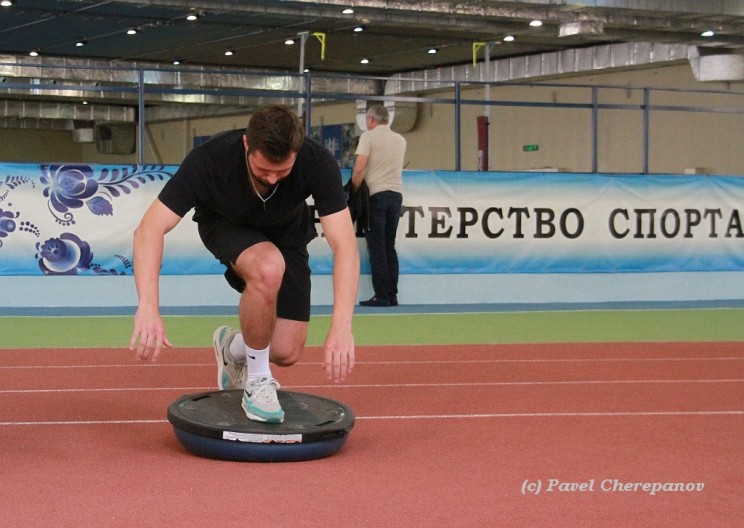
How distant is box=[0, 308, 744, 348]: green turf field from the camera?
9.56 metres

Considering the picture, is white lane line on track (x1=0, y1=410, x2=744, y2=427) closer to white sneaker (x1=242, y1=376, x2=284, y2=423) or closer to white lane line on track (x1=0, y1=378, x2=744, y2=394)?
white sneaker (x1=242, y1=376, x2=284, y2=423)

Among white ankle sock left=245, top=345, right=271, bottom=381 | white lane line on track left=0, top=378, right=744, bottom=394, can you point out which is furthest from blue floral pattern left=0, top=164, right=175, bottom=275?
white ankle sock left=245, top=345, right=271, bottom=381

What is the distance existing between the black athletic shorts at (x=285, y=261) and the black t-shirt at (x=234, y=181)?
0.73 ft

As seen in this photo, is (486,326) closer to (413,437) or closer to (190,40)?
(413,437)

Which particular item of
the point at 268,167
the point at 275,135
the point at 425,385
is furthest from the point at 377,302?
the point at 275,135

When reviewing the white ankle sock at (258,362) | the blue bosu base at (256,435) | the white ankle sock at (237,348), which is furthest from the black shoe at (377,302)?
the blue bosu base at (256,435)

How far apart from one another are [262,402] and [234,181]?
0.94 m

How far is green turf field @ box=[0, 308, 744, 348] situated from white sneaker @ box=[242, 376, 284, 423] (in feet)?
14.4

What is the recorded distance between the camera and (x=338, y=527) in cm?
360

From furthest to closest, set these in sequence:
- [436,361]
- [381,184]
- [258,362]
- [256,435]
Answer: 1. [381,184]
2. [436,361]
3. [258,362]
4. [256,435]

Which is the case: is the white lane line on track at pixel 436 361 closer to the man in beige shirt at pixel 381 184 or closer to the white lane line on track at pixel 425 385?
the white lane line on track at pixel 425 385

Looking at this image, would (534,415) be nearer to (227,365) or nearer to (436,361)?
(227,365)

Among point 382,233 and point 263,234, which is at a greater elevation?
point 263,234

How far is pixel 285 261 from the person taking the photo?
538 cm
